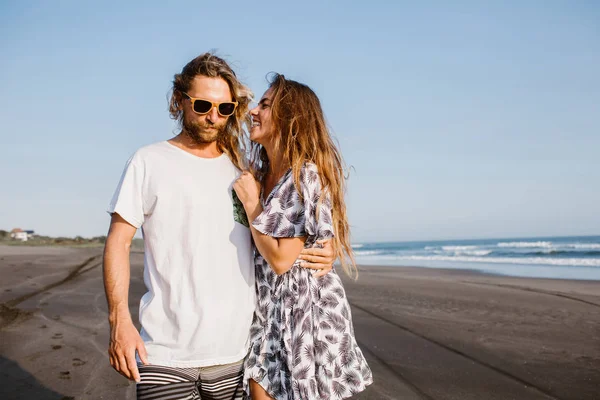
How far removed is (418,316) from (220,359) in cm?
622

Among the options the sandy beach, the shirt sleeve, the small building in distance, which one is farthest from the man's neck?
the small building in distance

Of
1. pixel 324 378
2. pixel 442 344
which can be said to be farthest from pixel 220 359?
pixel 442 344

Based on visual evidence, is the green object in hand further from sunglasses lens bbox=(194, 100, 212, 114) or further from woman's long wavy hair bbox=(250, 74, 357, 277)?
sunglasses lens bbox=(194, 100, 212, 114)

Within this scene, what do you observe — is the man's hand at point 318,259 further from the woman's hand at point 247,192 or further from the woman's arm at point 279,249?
the woman's hand at point 247,192

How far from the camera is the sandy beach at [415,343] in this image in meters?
4.54

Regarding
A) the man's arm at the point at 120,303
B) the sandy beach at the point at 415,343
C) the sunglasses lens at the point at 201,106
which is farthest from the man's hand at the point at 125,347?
the sandy beach at the point at 415,343

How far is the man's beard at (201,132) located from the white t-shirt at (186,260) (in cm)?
14

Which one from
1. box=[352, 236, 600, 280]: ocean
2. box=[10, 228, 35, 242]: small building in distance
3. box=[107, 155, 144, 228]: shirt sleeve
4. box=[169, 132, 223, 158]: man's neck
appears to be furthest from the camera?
box=[10, 228, 35, 242]: small building in distance

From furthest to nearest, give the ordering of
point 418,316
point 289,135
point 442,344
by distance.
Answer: point 418,316
point 442,344
point 289,135

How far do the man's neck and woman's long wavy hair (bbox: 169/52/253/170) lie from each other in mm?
57

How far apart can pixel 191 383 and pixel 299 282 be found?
63 cm

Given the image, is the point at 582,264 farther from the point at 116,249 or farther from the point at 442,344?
the point at 116,249

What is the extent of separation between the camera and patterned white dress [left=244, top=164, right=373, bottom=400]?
2248mm

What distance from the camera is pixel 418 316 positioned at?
7.96m
